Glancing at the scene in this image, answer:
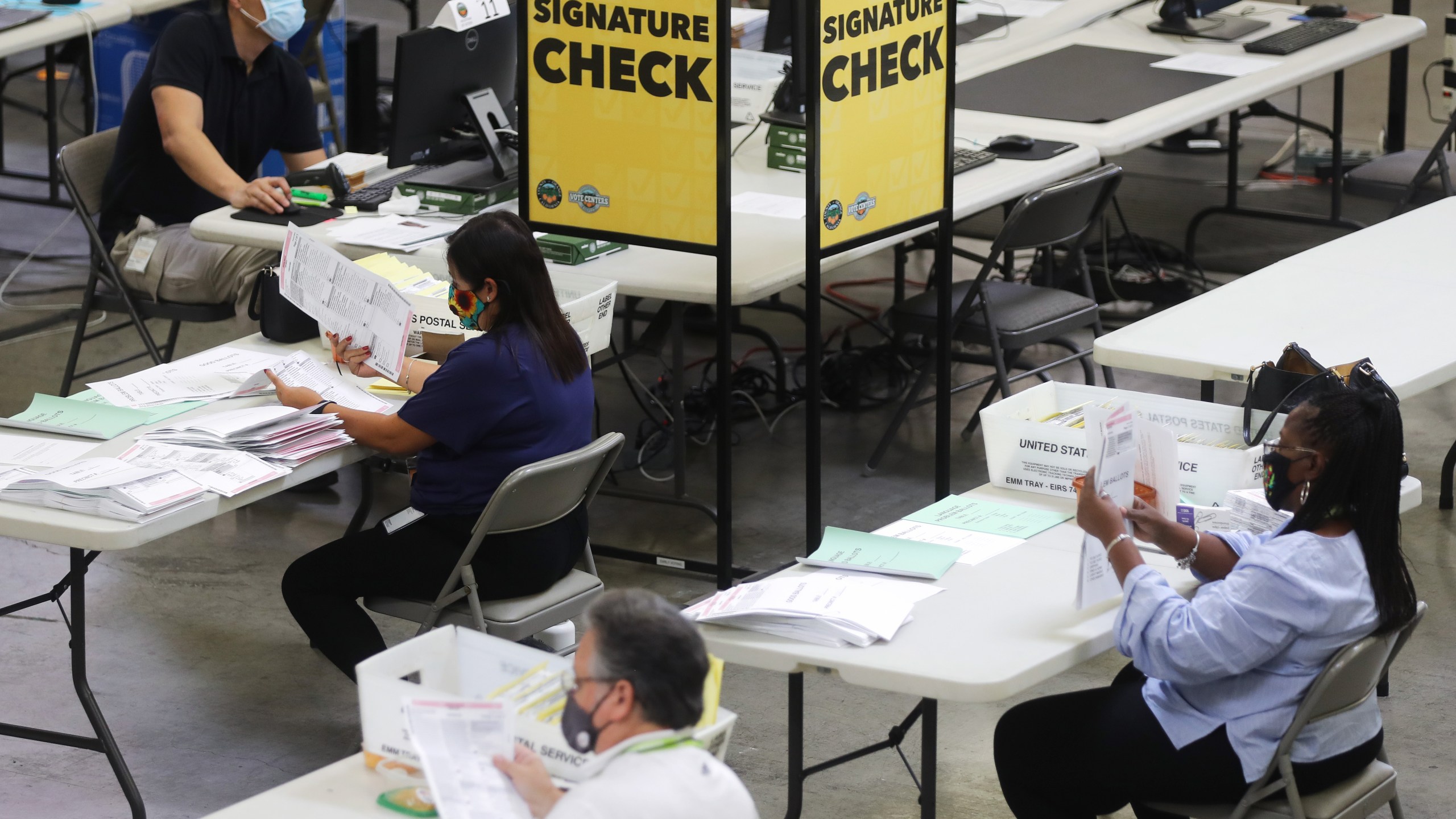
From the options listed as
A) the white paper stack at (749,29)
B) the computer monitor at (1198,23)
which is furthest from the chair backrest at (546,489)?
the computer monitor at (1198,23)

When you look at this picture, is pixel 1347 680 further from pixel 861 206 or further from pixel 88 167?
pixel 88 167

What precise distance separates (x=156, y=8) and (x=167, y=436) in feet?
12.5

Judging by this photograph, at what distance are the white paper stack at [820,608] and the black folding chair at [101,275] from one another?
8.45 ft

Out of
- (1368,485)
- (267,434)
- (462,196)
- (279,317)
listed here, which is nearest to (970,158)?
(462,196)

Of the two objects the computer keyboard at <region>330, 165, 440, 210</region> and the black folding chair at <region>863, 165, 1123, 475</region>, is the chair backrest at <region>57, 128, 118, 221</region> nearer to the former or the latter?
the computer keyboard at <region>330, 165, 440, 210</region>

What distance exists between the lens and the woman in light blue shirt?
2389mm

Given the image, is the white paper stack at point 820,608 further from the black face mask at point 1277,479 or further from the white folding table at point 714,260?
the white folding table at point 714,260

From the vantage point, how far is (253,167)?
5.11 metres

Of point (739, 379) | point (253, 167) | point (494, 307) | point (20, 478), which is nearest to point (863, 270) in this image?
point (739, 379)

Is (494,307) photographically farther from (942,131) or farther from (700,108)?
(942,131)

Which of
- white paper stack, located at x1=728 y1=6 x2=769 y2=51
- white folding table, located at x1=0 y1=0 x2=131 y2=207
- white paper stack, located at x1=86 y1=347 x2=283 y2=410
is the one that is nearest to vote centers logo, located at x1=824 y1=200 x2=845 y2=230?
white paper stack, located at x1=86 y1=347 x2=283 y2=410

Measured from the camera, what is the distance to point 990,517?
9.77 ft

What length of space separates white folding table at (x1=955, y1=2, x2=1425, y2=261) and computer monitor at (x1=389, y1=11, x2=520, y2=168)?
56.0 inches

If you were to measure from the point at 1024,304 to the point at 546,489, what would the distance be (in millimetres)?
2051
